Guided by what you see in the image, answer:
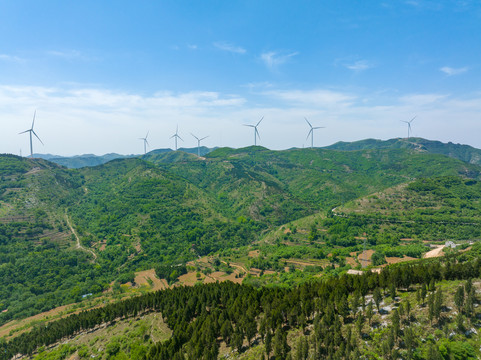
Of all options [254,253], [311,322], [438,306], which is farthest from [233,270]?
[438,306]

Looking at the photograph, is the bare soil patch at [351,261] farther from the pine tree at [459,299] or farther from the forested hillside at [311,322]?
the pine tree at [459,299]

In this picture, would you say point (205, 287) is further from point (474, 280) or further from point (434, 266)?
point (474, 280)

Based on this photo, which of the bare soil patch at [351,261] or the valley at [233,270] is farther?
the bare soil patch at [351,261]

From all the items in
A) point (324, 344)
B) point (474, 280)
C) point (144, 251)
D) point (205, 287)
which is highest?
point (474, 280)

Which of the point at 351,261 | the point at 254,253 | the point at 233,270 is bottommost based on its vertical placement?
the point at 233,270

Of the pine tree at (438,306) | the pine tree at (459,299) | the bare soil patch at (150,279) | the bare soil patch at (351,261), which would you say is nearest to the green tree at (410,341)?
the pine tree at (438,306)

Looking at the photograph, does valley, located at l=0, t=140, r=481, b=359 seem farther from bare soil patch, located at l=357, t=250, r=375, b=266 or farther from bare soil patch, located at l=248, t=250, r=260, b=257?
bare soil patch, located at l=248, t=250, r=260, b=257

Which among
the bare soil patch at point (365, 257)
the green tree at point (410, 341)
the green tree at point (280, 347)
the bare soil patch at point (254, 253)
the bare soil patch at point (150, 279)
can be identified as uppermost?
the green tree at point (410, 341)

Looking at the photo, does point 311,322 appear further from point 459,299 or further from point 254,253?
point 254,253

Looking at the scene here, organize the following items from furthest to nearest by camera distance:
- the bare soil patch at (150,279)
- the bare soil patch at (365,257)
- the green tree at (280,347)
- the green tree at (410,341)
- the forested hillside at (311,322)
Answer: the bare soil patch at (150,279) < the bare soil patch at (365,257) < the green tree at (280,347) < the forested hillside at (311,322) < the green tree at (410,341)

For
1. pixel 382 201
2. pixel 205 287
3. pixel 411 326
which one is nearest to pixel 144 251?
pixel 205 287

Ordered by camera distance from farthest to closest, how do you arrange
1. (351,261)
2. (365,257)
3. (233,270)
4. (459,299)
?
1. (233,270)
2. (351,261)
3. (365,257)
4. (459,299)
